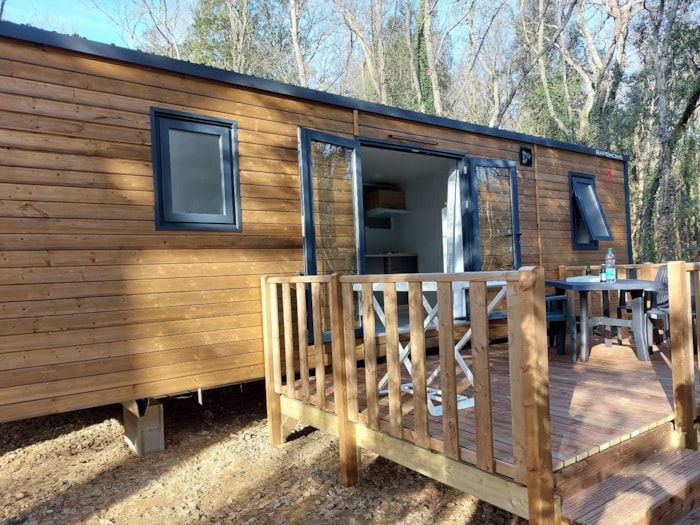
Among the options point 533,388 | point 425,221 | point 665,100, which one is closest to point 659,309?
A: point 533,388

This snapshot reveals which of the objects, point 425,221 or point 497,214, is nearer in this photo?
point 497,214

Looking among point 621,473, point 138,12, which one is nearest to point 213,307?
point 621,473

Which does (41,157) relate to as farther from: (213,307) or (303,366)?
(303,366)

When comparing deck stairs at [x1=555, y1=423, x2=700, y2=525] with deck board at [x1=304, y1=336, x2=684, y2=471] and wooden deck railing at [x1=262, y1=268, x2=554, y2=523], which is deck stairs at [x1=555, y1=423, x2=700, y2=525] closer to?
A: deck board at [x1=304, y1=336, x2=684, y2=471]

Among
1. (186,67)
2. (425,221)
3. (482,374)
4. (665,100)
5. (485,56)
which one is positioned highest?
(485,56)

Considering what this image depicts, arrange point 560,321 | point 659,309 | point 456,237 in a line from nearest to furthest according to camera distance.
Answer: point 659,309 → point 560,321 → point 456,237

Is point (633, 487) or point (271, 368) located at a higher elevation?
point (271, 368)

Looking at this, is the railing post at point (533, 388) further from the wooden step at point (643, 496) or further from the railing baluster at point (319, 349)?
the railing baluster at point (319, 349)

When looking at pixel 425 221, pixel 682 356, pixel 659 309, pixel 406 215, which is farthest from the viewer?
pixel 406 215

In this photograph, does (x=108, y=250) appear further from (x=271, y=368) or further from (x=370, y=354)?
(x=370, y=354)

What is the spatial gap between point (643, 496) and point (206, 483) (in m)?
2.35

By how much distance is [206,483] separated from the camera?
296 centimetres

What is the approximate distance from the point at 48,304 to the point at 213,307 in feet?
3.22

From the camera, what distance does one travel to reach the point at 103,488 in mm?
2904
